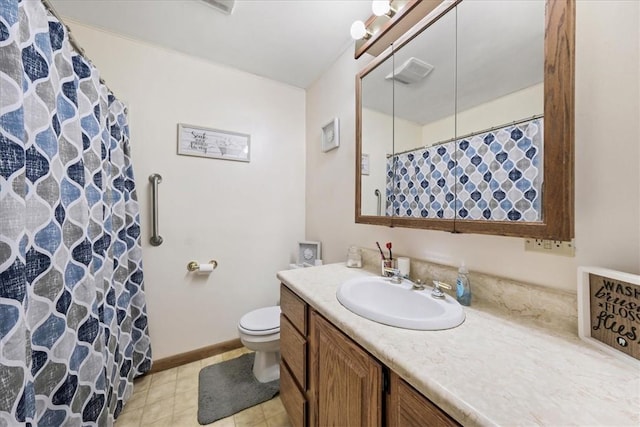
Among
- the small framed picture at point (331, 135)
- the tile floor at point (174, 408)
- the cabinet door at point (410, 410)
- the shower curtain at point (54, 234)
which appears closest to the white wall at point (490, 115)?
the small framed picture at point (331, 135)

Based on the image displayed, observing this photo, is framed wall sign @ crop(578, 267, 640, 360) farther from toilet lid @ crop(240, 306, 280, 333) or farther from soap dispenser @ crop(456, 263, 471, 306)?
toilet lid @ crop(240, 306, 280, 333)

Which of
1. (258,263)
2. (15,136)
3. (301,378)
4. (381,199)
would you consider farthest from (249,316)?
(15,136)

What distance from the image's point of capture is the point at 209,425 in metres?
1.23

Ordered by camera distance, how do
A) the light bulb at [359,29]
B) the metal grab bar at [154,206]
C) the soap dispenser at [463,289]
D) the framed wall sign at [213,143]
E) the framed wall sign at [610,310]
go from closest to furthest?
the framed wall sign at [610,310]
the soap dispenser at [463,289]
the light bulb at [359,29]
the metal grab bar at [154,206]
the framed wall sign at [213,143]

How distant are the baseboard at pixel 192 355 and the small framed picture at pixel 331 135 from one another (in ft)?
5.79

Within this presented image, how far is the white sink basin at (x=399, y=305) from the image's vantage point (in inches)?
27.9

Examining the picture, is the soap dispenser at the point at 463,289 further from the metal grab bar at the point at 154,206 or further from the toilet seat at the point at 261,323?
the metal grab bar at the point at 154,206

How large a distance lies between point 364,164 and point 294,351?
3.59ft

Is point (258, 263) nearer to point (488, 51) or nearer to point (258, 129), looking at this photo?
point (258, 129)

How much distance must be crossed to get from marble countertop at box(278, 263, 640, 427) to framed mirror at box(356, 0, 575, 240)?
304 mm

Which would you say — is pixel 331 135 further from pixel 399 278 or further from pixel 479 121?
pixel 399 278

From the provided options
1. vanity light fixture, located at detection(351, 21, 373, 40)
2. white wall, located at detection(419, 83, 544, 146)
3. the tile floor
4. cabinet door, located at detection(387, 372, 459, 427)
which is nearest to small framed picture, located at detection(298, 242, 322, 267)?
the tile floor

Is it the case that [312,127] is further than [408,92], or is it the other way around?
[312,127]

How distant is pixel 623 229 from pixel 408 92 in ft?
3.04
